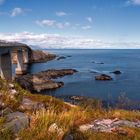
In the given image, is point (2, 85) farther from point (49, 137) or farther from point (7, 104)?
point (49, 137)

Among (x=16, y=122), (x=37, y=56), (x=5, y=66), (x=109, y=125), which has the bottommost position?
(x=37, y=56)

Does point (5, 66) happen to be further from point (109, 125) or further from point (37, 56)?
point (37, 56)

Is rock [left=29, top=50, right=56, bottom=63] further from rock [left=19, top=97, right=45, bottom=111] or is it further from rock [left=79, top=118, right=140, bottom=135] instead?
rock [left=79, top=118, right=140, bottom=135]

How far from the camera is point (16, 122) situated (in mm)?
7477

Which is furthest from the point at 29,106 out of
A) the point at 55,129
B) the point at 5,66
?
the point at 5,66

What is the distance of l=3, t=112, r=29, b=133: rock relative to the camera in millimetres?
7166

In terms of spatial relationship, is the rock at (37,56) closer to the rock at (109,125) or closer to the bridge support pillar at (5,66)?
the bridge support pillar at (5,66)

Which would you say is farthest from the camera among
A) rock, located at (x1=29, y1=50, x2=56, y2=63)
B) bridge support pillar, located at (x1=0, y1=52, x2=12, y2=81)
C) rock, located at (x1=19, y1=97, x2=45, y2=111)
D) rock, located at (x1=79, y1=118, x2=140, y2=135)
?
rock, located at (x1=29, y1=50, x2=56, y2=63)

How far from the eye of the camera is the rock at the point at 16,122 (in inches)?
282

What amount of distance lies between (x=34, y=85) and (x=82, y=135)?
50286 millimetres

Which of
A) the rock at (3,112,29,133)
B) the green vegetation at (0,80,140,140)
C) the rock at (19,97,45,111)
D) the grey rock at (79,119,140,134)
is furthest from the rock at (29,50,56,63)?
the rock at (3,112,29,133)

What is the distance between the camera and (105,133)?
7.84m

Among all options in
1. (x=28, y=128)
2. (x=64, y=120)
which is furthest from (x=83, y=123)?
(x=28, y=128)

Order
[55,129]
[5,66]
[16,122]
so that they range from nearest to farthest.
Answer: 1. [16,122]
2. [55,129]
3. [5,66]
